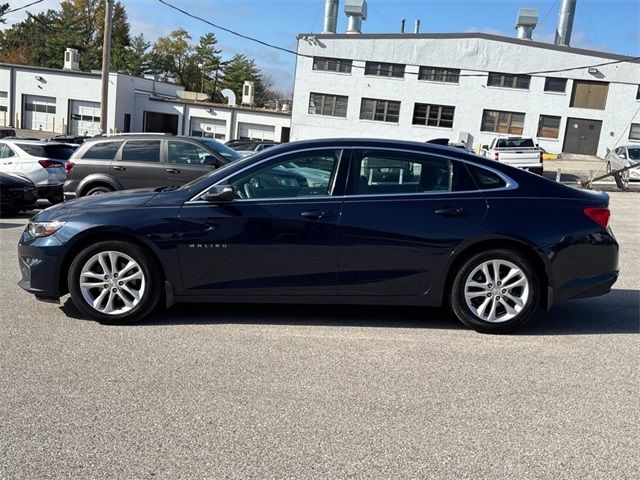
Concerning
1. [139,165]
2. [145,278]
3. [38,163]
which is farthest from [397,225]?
[38,163]

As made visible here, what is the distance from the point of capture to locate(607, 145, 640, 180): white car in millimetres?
22078

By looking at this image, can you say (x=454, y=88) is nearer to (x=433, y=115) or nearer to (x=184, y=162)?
(x=433, y=115)

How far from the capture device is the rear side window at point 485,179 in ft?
17.0

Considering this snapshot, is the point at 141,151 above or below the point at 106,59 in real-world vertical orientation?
below

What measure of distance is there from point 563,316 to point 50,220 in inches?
188

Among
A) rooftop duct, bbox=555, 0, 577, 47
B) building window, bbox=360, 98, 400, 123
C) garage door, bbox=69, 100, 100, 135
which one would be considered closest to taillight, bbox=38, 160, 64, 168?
building window, bbox=360, 98, 400, 123

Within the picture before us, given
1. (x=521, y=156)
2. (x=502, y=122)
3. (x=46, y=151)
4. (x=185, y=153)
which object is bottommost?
(x=46, y=151)

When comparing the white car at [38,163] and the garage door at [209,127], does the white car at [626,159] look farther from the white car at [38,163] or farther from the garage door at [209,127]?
the garage door at [209,127]

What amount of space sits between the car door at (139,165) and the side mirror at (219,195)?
653cm

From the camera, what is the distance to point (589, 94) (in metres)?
44.3

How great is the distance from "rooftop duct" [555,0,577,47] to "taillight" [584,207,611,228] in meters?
51.4

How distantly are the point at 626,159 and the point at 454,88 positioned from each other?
22.3m

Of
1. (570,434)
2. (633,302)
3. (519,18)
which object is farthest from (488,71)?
(570,434)

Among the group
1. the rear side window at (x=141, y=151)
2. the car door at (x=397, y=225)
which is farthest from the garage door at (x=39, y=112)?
the car door at (x=397, y=225)
